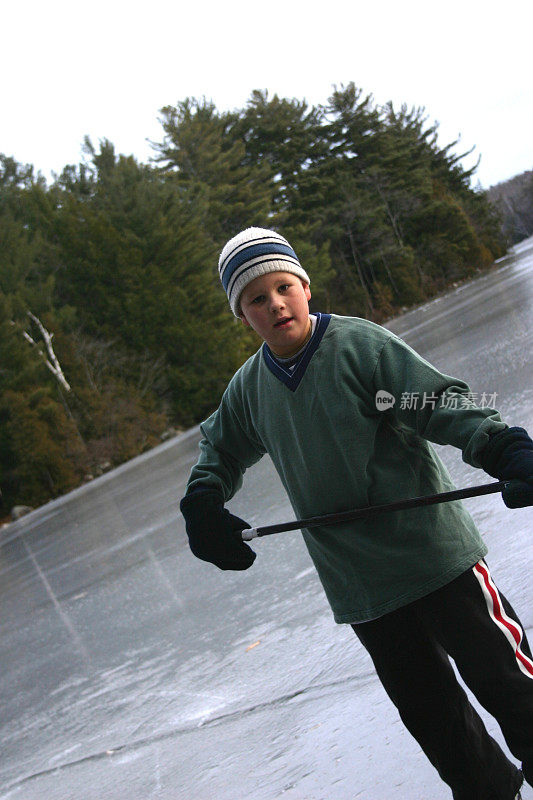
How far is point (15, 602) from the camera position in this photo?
7859mm

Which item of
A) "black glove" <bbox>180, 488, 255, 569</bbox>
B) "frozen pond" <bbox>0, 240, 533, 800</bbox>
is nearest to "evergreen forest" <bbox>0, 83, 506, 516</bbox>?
"frozen pond" <bbox>0, 240, 533, 800</bbox>

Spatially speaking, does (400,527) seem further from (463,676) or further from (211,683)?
(211,683)

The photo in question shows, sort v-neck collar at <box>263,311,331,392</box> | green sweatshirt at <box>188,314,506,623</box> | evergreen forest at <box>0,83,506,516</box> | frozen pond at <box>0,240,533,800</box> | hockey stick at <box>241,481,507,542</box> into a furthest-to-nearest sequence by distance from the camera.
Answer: evergreen forest at <box>0,83,506,516</box>
frozen pond at <box>0,240,533,800</box>
v-neck collar at <box>263,311,331,392</box>
green sweatshirt at <box>188,314,506,623</box>
hockey stick at <box>241,481,507,542</box>

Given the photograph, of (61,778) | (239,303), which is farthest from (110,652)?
(239,303)

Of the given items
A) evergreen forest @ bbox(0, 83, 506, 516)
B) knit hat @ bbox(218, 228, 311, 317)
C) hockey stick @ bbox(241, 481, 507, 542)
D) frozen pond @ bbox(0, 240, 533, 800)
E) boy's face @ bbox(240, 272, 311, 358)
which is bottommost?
frozen pond @ bbox(0, 240, 533, 800)

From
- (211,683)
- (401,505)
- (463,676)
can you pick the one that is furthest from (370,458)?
(211,683)

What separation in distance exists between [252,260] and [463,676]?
1086 mm

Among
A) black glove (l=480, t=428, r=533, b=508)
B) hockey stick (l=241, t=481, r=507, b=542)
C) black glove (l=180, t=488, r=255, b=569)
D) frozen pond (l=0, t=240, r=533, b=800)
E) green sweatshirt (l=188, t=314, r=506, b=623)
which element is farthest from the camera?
frozen pond (l=0, t=240, r=533, b=800)

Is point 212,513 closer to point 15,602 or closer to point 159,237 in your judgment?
point 15,602

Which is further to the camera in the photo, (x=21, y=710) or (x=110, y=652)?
(x=110, y=652)

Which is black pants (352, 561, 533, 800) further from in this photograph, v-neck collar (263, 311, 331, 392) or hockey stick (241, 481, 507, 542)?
v-neck collar (263, 311, 331, 392)

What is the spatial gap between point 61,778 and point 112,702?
639mm

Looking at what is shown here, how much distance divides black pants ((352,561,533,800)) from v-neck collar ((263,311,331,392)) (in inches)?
23.0

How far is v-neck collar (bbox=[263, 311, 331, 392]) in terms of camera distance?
7.22ft
